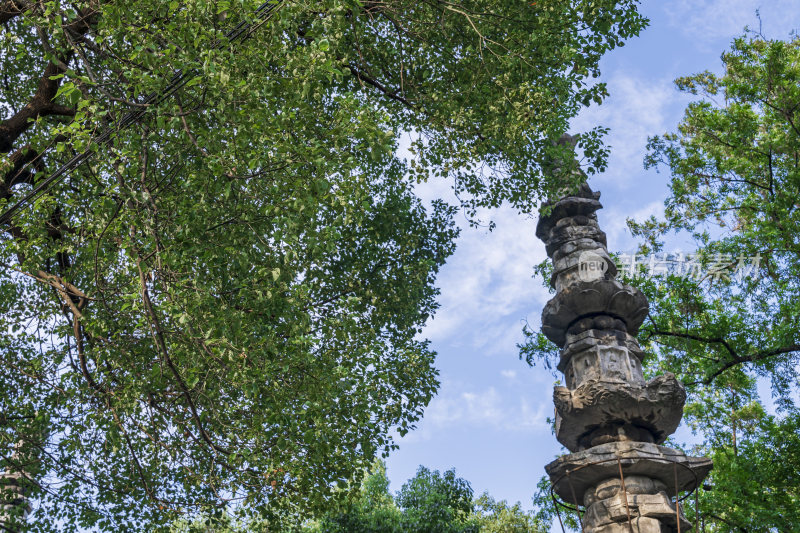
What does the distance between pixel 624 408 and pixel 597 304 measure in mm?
1595

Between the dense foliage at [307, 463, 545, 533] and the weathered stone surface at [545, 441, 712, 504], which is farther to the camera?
the dense foliage at [307, 463, 545, 533]

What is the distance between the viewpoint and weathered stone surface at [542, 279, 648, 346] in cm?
977

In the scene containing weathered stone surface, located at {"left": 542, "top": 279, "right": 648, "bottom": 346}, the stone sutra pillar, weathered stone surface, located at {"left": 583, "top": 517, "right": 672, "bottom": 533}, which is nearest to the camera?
weathered stone surface, located at {"left": 583, "top": 517, "right": 672, "bottom": 533}

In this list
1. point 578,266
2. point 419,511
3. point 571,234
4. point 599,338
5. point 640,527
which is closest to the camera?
point 640,527

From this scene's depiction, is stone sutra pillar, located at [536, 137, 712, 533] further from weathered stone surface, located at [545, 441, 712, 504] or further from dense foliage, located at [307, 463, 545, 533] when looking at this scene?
dense foliage, located at [307, 463, 545, 533]

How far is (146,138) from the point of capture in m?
7.42

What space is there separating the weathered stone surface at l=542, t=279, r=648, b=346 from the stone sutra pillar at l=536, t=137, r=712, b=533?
1cm

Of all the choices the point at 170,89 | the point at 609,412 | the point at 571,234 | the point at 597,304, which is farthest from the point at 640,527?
the point at 170,89

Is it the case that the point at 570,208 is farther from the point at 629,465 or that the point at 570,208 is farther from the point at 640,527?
the point at 640,527

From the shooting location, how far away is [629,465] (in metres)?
8.38

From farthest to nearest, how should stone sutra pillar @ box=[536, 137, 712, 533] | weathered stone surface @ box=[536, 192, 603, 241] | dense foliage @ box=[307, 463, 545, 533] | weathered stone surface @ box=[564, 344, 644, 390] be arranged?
dense foliage @ box=[307, 463, 545, 533], weathered stone surface @ box=[536, 192, 603, 241], weathered stone surface @ box=[564, 344, 644, 390], stone sutra pillar @ box=[536, 137, 712, 533]

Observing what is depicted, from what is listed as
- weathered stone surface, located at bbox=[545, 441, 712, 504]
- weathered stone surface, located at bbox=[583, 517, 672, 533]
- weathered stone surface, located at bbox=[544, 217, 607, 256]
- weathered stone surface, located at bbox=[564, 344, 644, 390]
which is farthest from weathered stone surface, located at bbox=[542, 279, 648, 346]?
weathered stone surface, located at bbox=[583, 517, 672, 533]

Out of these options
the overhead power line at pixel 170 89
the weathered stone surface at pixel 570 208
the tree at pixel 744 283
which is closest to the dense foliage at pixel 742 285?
the tree at pixel 744 283

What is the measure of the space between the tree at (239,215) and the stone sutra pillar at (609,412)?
2.47 metres
